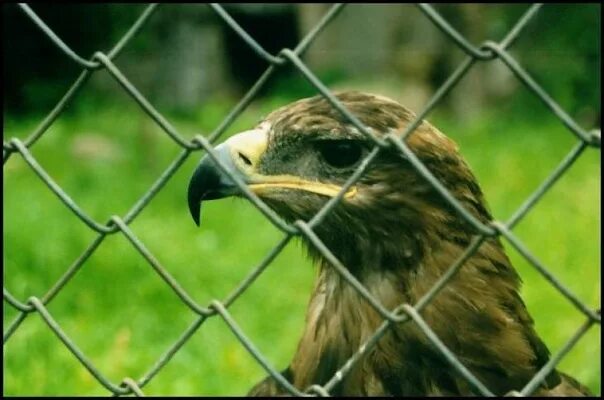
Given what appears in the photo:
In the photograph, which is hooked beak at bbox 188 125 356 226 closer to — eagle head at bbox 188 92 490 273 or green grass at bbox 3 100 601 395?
eagle head at bbox 188 92 490 273

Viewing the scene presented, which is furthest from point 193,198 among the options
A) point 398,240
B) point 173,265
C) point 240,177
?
point 173,265

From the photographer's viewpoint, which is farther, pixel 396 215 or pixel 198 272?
pixel 198 272

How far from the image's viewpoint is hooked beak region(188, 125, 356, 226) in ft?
8.86

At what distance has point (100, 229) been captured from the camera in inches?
99.9

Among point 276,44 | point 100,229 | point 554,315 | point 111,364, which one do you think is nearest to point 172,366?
point 111,364

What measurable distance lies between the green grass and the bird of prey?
1.34 metres

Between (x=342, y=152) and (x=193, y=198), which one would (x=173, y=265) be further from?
(x=193, y=198)

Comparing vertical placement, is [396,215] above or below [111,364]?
above

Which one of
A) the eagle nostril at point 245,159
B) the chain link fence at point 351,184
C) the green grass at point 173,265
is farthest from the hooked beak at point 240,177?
the green grass at point 173,265

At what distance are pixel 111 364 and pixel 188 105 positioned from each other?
901cm

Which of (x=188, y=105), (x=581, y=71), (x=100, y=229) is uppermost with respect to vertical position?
(x=581, y=71)

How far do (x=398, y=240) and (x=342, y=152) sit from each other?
0.26 m

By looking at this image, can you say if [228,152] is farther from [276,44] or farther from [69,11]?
[276,44]

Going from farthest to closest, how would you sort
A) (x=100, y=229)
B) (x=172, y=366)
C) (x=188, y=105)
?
1. (x=188, y=105)
2. (x=172, y=366)
3. (x=100, y=229)
